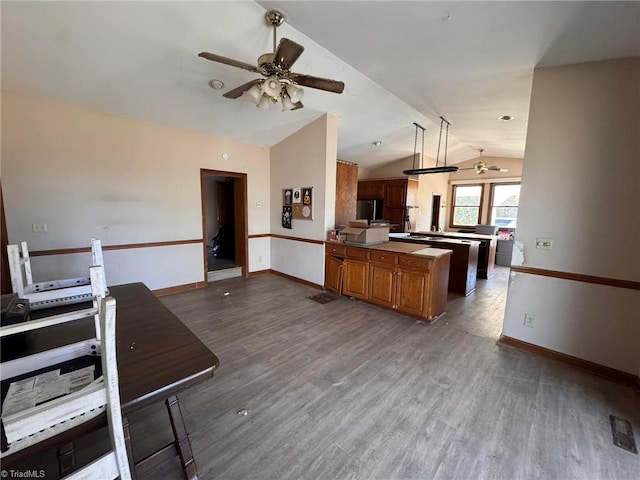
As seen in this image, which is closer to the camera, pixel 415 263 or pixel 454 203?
pixel 415 263

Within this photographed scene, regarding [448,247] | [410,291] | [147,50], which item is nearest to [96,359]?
[147,50]

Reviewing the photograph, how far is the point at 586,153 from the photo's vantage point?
2381 millimetres

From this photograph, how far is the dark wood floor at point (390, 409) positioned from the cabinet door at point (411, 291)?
25 centimetres

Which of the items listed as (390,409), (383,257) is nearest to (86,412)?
(390,409)

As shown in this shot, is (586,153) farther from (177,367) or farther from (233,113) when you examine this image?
(233,113)

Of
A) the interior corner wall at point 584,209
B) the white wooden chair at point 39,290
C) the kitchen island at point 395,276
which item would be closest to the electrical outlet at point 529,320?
the interior corner wall at point 584,209

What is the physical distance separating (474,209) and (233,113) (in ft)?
25.0

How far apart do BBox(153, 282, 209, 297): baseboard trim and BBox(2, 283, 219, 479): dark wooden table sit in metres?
2.79

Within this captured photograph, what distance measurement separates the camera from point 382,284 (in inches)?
147

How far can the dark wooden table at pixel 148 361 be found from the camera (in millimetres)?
983

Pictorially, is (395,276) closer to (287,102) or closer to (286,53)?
(287,102)

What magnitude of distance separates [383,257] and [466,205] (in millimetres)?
6328

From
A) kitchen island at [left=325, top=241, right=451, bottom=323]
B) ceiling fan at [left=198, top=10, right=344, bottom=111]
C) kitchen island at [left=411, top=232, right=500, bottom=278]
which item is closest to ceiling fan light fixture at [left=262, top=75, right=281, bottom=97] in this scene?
ceiling fan at [left=198, top=10, right=344, bottom=111]

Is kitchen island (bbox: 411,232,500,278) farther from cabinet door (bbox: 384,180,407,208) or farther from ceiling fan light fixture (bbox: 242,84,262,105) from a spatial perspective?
ceiling fan light fixture (bbox: 242,84,262,105)
